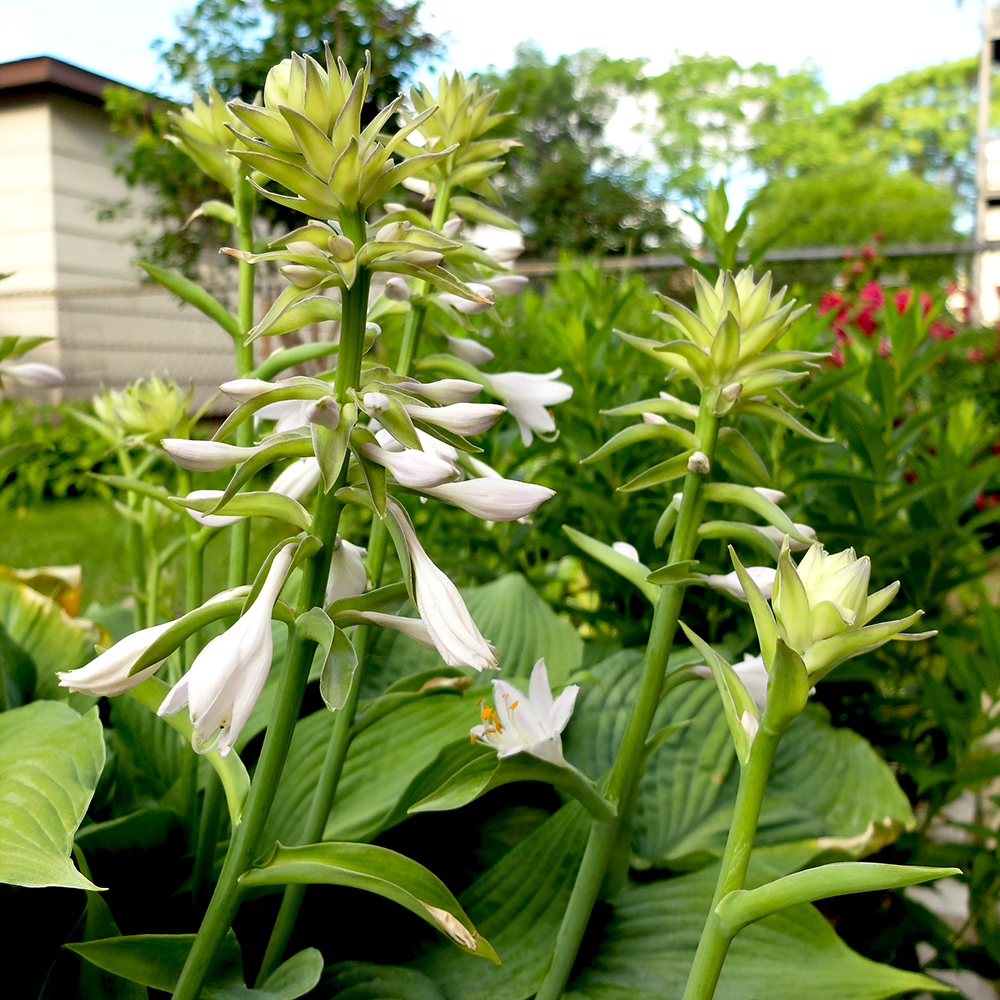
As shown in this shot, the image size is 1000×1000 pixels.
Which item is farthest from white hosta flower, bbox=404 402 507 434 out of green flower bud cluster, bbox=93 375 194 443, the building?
the building

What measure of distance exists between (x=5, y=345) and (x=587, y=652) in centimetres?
120

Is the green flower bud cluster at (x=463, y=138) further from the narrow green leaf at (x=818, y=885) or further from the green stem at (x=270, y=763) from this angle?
the narrow green leaf at (x=818, y=885)

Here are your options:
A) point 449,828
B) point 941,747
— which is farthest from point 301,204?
point 941,747

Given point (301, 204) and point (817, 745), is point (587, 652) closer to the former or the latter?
point (817, 745)

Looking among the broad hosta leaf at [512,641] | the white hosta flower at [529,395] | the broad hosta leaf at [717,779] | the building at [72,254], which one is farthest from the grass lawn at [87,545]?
the building at [72,254]

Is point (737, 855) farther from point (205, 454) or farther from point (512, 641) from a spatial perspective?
point (512, 641)

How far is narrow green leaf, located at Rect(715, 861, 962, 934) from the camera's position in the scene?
551 millimetres

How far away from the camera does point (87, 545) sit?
5.25 metres

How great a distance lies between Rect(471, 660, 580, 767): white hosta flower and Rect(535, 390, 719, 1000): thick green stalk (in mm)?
69

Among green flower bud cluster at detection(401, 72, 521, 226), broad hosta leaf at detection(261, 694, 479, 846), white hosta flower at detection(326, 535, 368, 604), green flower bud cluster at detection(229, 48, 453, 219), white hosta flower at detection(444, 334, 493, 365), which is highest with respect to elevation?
green flower bud cluster at detection(401, 72, 521, 226)

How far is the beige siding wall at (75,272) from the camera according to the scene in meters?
10.8

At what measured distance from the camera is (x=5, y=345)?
1.26m

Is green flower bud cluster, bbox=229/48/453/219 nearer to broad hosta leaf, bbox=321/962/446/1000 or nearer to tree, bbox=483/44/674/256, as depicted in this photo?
broad hosta leaf, bbox=321/962/446/1000

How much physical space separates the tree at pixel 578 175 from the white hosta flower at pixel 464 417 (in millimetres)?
23439
